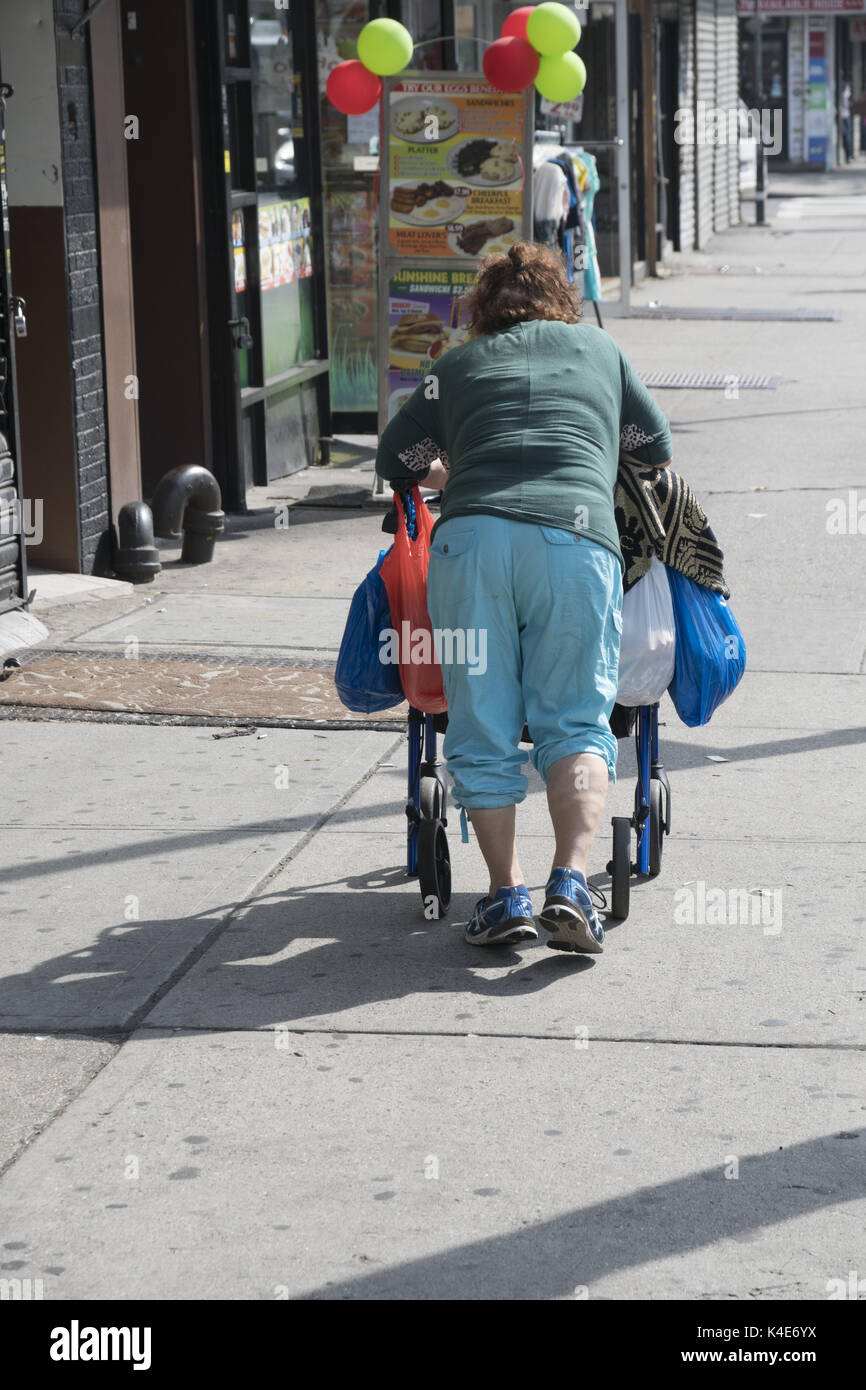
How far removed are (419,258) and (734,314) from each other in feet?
30.3

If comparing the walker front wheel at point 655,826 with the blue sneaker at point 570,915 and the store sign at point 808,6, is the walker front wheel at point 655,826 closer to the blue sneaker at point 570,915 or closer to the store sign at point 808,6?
the blue sneaker at point 570,915

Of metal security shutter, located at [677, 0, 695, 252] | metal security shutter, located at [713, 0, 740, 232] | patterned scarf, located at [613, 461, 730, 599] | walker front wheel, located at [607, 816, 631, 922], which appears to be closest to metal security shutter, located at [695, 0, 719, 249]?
metal security shutter, located at [677, 0, 695, 252]

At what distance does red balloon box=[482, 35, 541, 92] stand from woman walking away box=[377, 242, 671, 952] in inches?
217

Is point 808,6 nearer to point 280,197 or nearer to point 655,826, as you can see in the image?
point 280,197

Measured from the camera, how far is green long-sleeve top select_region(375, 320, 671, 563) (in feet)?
14.4

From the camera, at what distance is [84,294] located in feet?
26.4

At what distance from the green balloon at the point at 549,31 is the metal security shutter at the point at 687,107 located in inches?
620

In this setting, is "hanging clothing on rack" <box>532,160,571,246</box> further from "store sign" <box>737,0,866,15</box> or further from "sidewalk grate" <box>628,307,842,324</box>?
"store sign" <box>737,0,866,15</box>

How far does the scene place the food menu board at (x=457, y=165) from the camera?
32.2 feet

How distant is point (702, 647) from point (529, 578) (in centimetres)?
66

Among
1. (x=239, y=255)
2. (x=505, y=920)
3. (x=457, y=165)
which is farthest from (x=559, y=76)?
(x=505, y=920)

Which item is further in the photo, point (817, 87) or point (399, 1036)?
point (817, 87)

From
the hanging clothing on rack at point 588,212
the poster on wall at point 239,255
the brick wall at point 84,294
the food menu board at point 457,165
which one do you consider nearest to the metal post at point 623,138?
the hanging clothing on rack at point 588,212

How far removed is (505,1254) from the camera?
123 inches
